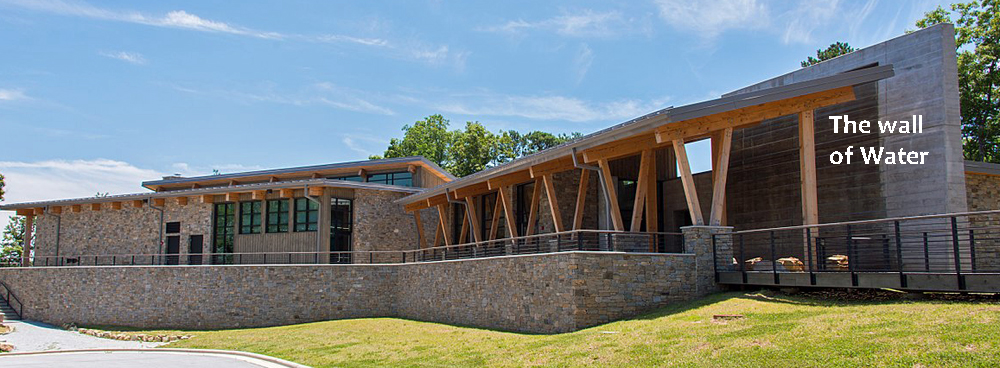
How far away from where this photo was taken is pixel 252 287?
25797 mm

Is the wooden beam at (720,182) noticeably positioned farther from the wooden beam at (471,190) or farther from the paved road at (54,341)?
the paved road at (54,341)

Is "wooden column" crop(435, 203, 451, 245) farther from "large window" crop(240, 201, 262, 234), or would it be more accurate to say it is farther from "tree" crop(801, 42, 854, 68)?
"tree" crop(801, 42, 854, 68)

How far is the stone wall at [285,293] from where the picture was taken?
18.5 meters

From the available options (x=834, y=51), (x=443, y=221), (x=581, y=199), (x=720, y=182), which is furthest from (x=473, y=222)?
(x=834, y=51)

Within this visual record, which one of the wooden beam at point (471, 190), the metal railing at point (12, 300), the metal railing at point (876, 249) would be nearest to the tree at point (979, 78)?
the metal railing at point (876, 249)

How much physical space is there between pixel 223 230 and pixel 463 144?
25.2 meters

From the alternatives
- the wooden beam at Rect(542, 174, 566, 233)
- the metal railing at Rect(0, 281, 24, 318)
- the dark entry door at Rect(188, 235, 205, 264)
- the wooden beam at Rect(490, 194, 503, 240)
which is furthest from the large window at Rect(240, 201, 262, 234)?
the wooden beam at Rect(542, 174, 566, 233)

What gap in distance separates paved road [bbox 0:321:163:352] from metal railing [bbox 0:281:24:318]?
3.19m

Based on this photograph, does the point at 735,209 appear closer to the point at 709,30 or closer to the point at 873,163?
the point at 873,163

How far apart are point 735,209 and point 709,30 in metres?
6.04

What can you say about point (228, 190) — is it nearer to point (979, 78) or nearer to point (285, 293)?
point (285, 293)

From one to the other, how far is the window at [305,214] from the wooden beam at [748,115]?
16.7 meters

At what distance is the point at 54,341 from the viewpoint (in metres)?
22.5

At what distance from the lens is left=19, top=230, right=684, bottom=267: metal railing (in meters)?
21.4
